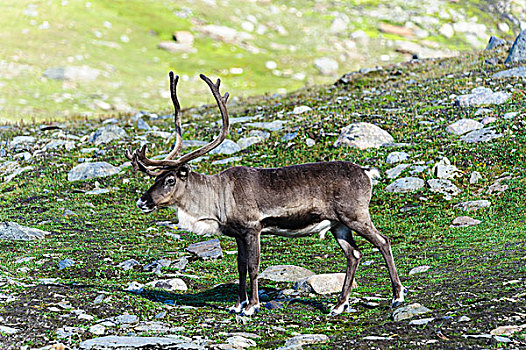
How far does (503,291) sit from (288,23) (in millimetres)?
60183

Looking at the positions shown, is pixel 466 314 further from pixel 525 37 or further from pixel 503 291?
pixel 525 37

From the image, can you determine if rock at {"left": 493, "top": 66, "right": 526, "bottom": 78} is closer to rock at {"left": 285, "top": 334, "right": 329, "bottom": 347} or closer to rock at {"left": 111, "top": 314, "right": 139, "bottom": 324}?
rock at {"left": 285, "top": 334, "right": 329, "bottom": 347}

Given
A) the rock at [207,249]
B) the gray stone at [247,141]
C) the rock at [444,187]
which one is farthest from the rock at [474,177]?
the gray stone at [247,141]

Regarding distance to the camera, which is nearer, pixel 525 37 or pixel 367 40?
pixel 525 37

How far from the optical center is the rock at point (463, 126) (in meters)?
21.3

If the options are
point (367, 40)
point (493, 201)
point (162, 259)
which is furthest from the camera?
point (367, 40)

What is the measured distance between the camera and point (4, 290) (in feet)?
34.9

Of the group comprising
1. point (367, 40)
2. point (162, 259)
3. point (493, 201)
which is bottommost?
point (367, 40)

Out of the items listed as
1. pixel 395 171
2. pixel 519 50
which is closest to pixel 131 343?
pixel 395 171

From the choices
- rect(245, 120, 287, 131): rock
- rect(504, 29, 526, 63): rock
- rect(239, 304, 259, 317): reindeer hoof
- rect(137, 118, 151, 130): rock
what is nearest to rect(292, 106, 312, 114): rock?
rect(245, 120, 287, 131): rock

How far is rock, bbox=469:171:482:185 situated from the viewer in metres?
18.0

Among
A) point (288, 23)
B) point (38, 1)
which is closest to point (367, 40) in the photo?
point (288, 23)

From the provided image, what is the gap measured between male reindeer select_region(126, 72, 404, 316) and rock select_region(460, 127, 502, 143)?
10.4 metres

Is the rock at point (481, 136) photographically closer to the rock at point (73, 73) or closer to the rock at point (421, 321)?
the rock at point (421, 321)
